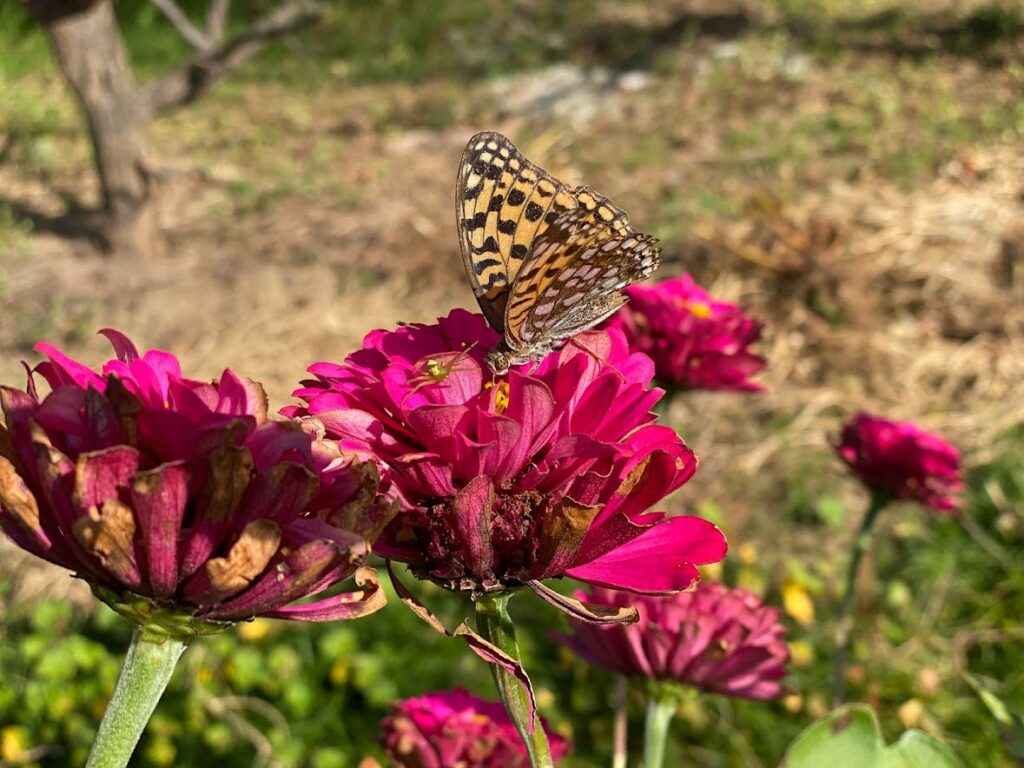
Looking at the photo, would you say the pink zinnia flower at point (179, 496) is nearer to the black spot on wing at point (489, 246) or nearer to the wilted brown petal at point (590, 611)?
the wilted brown petal at point (590, 611)

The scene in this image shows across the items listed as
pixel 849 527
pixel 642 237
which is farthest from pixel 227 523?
pixel 849 527

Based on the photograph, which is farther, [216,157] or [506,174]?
[216,157]

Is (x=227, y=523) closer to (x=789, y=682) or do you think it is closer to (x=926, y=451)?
(x=926, y=451)

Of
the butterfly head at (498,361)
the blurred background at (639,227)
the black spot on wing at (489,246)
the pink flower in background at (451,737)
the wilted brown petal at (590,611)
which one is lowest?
the blurred background at (639,227)

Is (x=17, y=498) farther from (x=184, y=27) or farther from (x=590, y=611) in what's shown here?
(x=184, y=27)

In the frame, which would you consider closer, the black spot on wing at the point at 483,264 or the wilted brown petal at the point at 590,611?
the wilted brown petal at the point at 590,611

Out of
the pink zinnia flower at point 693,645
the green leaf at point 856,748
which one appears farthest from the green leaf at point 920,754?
the pink zinnia flower at point 693,645

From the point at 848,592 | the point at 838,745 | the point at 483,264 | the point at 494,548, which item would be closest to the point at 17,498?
the point at 494,548
